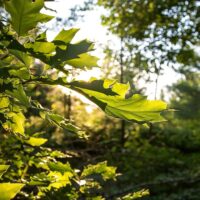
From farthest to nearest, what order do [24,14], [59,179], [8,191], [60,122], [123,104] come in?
[59,179] < [60,122] < [123,104] < [24,14] < [8,191]

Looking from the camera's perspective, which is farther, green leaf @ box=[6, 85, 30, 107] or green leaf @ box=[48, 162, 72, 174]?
green leaf @ box=[48, 162, 72, 174]

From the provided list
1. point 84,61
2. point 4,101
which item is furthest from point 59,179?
point 84,61

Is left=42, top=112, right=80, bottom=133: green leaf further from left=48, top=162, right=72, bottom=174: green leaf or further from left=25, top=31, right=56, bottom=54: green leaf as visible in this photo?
left=48, top=162, right=72, bottom=174: green leaf

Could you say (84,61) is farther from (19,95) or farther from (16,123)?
(16,123)

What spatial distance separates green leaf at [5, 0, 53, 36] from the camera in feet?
3.25

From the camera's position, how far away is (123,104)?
1.12 metres

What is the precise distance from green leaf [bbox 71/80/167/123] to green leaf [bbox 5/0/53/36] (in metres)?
0.19

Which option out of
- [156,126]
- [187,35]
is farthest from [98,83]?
[156,126]

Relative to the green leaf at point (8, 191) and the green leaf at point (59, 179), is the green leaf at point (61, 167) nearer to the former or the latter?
the green leaf at point (59, 179)

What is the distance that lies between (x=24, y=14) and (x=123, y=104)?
14.0 inches

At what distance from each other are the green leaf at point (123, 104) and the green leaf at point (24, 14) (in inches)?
7.7

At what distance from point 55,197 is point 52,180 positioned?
77 millimetres

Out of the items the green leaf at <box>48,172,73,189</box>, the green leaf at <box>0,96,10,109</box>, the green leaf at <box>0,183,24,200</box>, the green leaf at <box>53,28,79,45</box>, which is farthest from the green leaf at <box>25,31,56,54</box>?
the green leaf at <box>48,172,73,189</box>

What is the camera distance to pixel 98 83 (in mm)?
1094
